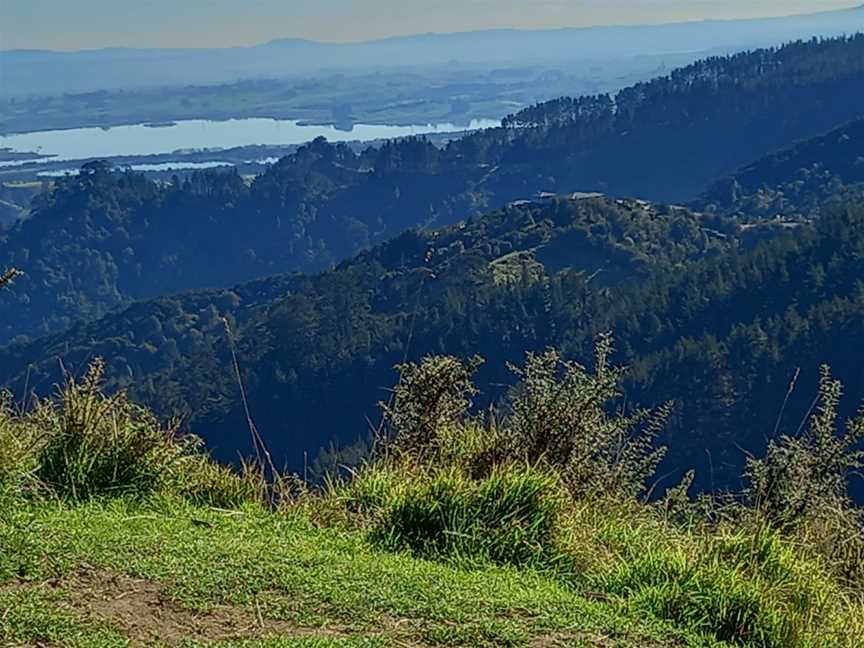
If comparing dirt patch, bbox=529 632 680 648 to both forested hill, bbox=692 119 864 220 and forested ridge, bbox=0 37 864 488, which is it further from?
forested hill, bbox=692 119 864 220

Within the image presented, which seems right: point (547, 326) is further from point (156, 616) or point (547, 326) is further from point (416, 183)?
point (416, 183)

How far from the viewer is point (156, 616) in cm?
307

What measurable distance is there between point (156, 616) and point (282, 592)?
15.7 inches

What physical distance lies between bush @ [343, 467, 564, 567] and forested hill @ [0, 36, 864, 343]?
387ft

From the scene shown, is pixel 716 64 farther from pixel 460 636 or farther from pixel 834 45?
pixel 460 636

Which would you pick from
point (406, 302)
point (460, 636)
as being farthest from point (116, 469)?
point (406, 302)

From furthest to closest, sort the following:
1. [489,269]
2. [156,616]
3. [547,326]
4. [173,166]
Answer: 1. [173,166]
2. [489,269]
3. [547,326]
4. [156,616]

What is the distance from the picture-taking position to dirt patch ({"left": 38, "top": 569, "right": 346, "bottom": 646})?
9.77ft

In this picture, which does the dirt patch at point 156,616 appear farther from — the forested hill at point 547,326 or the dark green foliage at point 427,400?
the forested hill at point 547,326

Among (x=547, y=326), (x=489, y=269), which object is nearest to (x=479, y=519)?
(x=547, y=326)

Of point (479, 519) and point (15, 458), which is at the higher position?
point (15, 458)

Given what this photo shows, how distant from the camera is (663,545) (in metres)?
4.14

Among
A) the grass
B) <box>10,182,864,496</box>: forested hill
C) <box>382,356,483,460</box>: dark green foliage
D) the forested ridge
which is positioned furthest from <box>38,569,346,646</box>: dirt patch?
<box>10,182,864,496</box>: forested hill

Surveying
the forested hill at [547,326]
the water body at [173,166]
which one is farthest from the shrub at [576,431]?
the water body at [173,166]
